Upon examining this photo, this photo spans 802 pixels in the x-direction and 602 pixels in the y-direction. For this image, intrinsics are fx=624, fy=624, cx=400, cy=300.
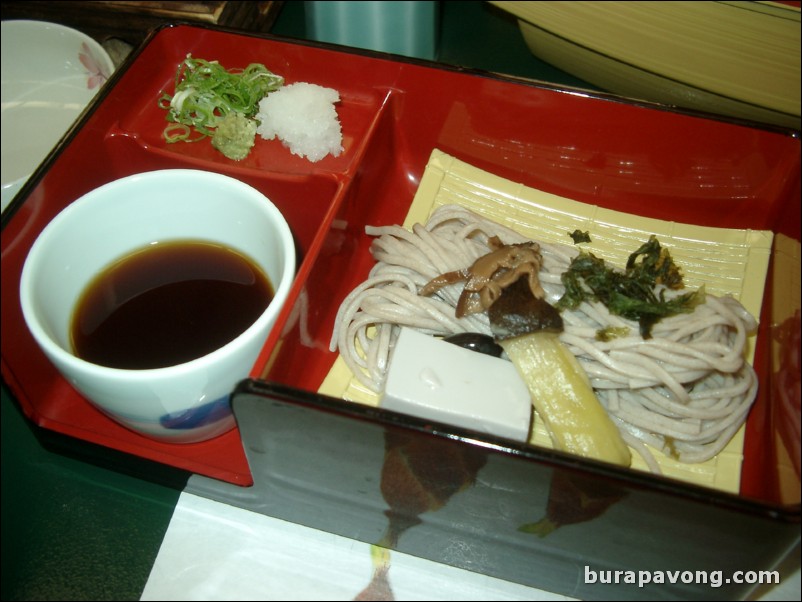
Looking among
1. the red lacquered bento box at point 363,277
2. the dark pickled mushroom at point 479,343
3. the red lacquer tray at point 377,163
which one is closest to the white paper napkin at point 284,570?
the red lacquered bento box at point 363,277

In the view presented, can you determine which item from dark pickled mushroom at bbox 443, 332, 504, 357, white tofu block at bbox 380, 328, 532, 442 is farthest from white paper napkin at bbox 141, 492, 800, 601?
dark pickled mushroom at bbox 443, 332, 504, 357

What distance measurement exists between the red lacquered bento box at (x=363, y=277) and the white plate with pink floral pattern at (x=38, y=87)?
0.51m

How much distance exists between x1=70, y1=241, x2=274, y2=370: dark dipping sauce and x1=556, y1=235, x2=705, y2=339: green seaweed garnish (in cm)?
67

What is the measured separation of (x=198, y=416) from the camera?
1.14m

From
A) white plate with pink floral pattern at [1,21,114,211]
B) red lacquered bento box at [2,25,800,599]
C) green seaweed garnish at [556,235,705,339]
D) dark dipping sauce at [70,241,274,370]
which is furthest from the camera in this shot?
white plate with pink floral pattern at [1,21,114,211]

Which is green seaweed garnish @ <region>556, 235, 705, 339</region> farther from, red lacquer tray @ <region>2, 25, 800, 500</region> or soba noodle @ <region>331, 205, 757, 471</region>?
red lacquer tray @ <region>2, 25, 800, 500</region>

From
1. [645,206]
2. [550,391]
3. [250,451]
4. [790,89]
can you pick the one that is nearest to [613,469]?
[550,391]

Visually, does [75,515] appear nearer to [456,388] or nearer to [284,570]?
[284,570]

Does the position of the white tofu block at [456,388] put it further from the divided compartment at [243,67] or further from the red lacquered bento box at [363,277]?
the divided compartment at [243,67]

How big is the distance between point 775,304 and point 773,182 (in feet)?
1.03

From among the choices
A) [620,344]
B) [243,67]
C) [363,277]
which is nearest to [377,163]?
[363,277]

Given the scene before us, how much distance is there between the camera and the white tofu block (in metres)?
1.14

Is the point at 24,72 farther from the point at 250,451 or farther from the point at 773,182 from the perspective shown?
the point at 773,182

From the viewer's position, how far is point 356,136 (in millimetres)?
1641
